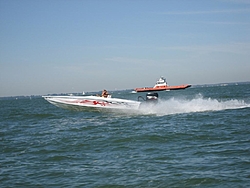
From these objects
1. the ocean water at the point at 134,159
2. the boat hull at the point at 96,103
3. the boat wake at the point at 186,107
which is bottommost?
the ocean water at the point at 134,159

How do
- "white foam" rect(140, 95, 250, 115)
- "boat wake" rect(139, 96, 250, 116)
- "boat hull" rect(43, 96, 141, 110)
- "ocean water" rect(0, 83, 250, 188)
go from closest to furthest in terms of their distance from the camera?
"ocean water" rect(0, 83, 250, 188)
"boat hull" rect(43, 96, 141, 110)
"boat wake" rect(139, 96, 250, 116)
"white foam" rect(140, 95, 250, 115)

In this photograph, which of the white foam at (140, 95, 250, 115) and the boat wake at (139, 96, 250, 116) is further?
the white foam at (140, 95, 250, 115)

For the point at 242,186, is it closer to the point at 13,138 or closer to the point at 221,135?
the point at 221,135

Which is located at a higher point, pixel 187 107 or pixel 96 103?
pixel 96 103

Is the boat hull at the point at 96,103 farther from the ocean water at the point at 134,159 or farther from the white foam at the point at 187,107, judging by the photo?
the ocean water at the point at 134,159

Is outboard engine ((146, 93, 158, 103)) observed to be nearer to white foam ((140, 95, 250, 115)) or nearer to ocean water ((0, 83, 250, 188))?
white foam ((140, 95, 250, 115))

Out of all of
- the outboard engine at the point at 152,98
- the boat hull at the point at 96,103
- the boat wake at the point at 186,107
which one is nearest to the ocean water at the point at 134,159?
the boat hull at the point at 96,103

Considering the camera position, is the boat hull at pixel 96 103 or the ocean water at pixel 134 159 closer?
the ocean water at pixel 134 159

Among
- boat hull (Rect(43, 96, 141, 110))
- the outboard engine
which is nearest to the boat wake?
the outboard engine

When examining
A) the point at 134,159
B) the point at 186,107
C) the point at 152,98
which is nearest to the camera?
the point at 134,159

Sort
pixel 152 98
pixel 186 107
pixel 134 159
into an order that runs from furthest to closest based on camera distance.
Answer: pixel 186 107 → pixel 152 98 → pixel 134 159

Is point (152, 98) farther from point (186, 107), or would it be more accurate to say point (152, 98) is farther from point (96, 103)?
point (186, 107)

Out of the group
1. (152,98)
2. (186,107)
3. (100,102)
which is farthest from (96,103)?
(186,107)

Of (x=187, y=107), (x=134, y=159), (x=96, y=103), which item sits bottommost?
(x=134, y=159)
